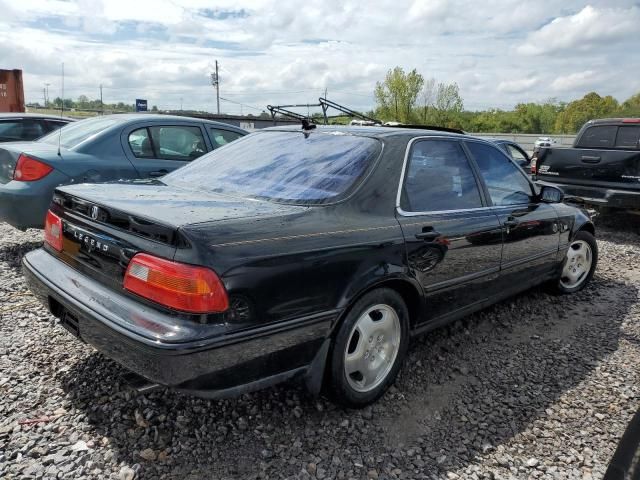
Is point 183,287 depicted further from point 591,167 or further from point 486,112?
point 486,112

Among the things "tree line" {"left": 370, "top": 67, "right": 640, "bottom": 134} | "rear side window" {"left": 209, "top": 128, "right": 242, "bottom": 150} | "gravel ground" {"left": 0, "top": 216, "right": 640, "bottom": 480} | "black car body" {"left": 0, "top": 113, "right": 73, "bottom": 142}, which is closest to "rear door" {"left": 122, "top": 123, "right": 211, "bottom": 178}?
"rear side window" {"left": 209, "top": 128, "right": 242, "bottom": 150}

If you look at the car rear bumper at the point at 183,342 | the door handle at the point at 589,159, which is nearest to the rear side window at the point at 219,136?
the car rear bumper at the point at 183,342

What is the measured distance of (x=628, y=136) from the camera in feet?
26.3

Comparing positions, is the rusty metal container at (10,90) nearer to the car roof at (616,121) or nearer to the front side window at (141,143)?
the front side window at (141,143)

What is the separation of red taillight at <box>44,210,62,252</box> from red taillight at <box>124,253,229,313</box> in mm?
949

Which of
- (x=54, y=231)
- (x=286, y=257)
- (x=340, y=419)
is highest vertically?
(x=286, y=257)

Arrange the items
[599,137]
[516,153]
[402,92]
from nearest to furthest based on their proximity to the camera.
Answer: [599,137] < [516,153] < [402,92]

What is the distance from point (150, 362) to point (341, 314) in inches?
35.9

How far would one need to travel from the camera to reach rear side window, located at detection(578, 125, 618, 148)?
827 cm

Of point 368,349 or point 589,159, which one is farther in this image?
point 589,159

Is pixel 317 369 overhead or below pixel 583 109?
below

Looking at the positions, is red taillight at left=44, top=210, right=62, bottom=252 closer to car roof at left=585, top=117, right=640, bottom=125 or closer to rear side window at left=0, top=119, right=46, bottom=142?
rear side window at left=0, top=119, right=46, bottom=142

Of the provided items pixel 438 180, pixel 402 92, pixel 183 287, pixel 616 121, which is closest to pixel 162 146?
pixel 438 180

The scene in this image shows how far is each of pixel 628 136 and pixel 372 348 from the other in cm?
744
